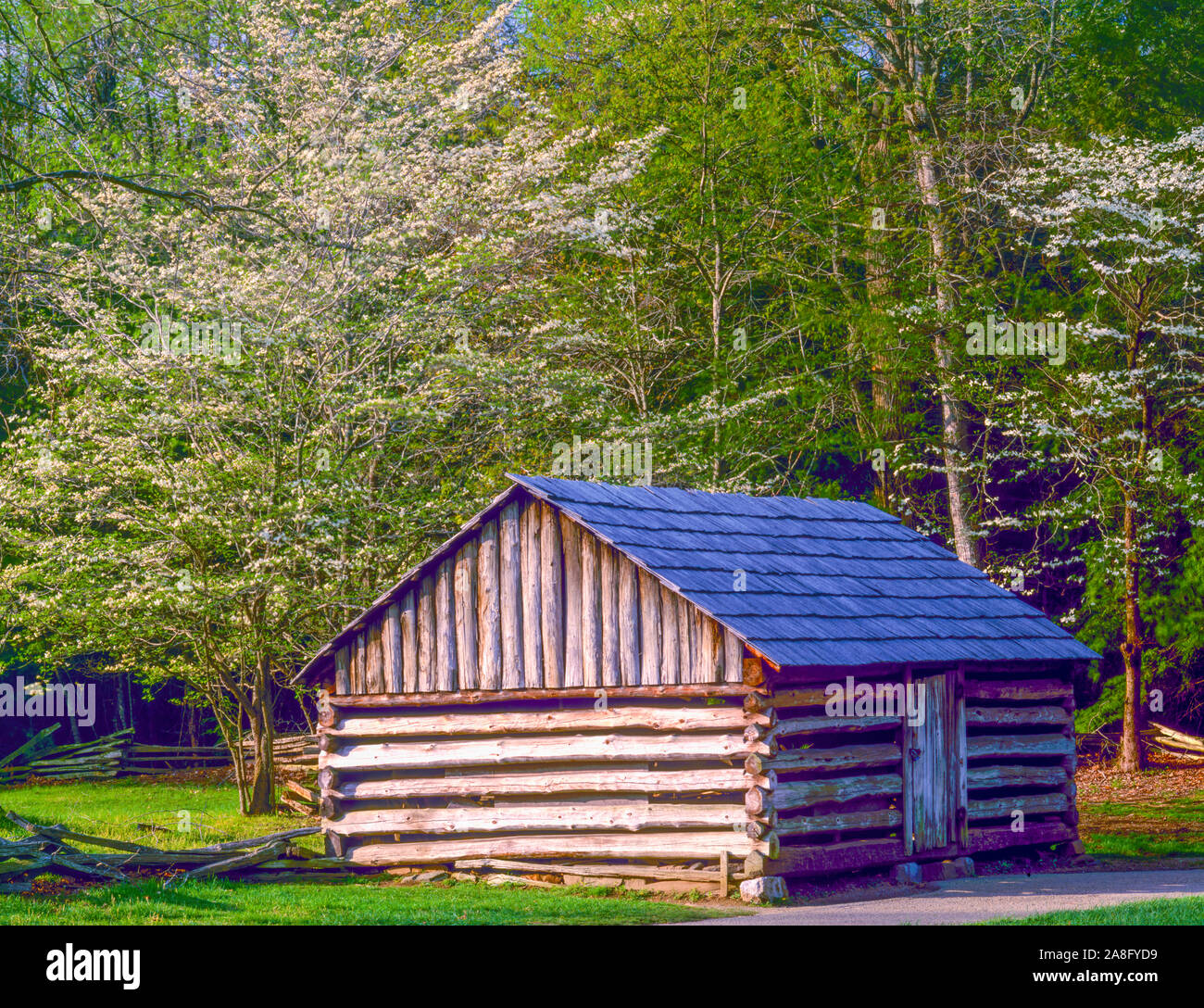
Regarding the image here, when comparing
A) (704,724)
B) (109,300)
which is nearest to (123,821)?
(109,300)

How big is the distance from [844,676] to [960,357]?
12.8 meters

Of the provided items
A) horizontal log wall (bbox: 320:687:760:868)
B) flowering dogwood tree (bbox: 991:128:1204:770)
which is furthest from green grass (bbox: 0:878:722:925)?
flowering dogwood tree (bbox: 991:128:1204:770)

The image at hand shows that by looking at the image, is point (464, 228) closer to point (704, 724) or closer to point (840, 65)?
point (840, 65)

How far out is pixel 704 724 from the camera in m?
14.1

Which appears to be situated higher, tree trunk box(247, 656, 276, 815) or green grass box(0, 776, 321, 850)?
tree trunk box(247, 656, 276, 815)

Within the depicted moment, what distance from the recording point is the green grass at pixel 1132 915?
11172 mm

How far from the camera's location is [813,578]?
1627cm

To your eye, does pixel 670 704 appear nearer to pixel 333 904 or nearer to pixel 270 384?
pixel 333 904

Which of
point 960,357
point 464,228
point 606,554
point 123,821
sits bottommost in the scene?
point 123,821

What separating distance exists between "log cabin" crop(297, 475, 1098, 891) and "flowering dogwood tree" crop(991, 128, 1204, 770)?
29.2ft

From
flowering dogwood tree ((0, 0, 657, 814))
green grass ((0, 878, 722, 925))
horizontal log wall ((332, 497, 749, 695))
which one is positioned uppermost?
flowering dogwood tree ((0, 0, 657, 814))

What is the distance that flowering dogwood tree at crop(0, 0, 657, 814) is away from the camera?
20.6m

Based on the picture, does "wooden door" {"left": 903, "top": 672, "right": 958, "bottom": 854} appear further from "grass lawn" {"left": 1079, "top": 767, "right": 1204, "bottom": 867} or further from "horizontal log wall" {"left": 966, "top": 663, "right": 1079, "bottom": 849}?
"grass lawn" {"left": 1079, "top": 767, "right": 1204, "bottom": 867}

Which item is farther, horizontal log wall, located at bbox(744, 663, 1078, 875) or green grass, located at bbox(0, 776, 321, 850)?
green grass, located at bbox(0, 776, 321, 850)
